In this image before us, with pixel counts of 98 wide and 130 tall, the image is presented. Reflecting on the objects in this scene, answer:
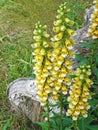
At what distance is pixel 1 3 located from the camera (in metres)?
6.89

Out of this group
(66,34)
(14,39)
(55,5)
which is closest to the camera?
(66,34)

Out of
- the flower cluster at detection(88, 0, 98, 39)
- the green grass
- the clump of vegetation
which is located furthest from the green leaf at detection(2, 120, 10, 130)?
the flower cluster at detection(88, 0, 98, 39)

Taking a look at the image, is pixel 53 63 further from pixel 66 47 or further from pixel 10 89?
pixel 10 89

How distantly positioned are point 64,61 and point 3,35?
3.06 meters

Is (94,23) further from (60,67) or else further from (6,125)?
(6,125)

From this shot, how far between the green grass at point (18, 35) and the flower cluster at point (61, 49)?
5.30 feet

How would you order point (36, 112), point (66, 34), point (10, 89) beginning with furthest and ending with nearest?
point (10, 89) < point (36, 112) < point (66, 34)

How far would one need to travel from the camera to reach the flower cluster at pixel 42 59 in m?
3.25

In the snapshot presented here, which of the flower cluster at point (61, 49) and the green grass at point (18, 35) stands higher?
the green grass at point (18, 35)

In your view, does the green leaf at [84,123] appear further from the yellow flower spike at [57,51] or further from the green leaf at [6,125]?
the green leaf at [6,125]

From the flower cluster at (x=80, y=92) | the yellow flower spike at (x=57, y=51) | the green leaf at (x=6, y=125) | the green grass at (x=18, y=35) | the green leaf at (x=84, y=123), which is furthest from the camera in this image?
the green grass at (x=18, y=35)

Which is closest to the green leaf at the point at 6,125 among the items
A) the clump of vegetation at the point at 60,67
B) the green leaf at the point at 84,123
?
the green leaf at the point at 84,123

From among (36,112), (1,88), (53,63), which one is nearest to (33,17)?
(1,88)

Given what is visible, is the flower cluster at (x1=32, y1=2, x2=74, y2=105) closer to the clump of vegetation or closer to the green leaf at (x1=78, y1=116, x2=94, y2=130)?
the clump of vegetation
